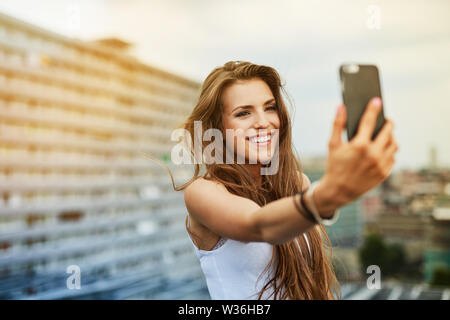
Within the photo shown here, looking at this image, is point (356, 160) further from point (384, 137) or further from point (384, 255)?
point (384, 255)

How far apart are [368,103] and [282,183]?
0.53 m

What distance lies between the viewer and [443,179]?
A: 46375 millimetres

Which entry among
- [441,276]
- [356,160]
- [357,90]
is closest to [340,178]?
[356,160]

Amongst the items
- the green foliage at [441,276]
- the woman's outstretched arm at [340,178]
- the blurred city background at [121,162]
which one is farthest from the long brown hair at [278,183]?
the green foliage at [441,276]

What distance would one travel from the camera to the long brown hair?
108cm

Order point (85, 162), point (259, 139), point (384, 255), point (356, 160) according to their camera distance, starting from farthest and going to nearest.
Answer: point (384, 255) → point (85, 162) → point (259, 139) → point (356, 160)

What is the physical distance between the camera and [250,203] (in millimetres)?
872

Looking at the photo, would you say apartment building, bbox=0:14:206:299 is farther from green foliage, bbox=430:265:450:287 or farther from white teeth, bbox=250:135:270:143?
white teeth, bbox=250:135:270:143

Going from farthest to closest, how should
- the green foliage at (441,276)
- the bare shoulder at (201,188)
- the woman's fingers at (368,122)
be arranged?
1. the green foliage at (441,276)
2. the bare shoulder at (201,188)
3. the woman's fingers at (368,122)

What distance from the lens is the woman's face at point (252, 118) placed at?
42.5 inches

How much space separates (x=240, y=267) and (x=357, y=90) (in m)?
0.57

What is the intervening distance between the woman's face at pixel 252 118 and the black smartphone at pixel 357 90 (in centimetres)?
34

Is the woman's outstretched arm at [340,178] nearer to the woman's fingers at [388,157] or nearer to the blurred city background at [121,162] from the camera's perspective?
the woman's fingers at [388,157]
